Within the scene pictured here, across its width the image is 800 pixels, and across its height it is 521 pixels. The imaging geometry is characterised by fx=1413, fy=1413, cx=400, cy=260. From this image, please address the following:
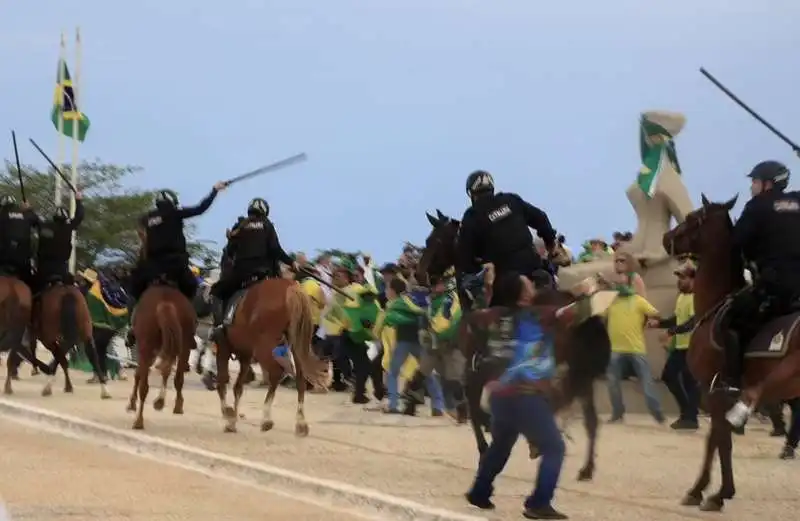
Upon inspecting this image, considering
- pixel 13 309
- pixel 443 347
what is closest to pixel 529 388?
pixel 443 347

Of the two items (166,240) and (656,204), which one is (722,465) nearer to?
(166,240)

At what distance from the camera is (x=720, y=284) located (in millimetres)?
11070

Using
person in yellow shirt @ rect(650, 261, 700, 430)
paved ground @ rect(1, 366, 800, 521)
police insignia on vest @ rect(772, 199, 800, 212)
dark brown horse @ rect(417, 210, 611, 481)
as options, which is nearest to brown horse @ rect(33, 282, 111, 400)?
paved ground @ rect(1, 366, 800, 521)

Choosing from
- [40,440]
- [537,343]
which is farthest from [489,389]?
[40,440]

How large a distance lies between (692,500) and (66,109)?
34846 millimetres

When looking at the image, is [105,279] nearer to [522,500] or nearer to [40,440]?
[40,440]

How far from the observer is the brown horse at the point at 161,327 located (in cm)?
1591

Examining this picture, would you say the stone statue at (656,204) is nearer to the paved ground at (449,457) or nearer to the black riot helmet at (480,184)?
the paved ground at (449,457)

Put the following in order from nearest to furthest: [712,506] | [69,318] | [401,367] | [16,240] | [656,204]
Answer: [712,506], [401,367], [16,240], [69,318], [656,204]

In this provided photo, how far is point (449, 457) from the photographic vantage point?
13898 millimetres

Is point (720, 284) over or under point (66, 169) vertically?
under

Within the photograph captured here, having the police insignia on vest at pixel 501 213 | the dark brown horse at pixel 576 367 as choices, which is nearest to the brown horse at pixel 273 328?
the dark brown horse at pixel 576 367

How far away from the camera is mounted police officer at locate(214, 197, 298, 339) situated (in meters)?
15.8

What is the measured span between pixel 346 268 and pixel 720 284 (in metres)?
11.6
